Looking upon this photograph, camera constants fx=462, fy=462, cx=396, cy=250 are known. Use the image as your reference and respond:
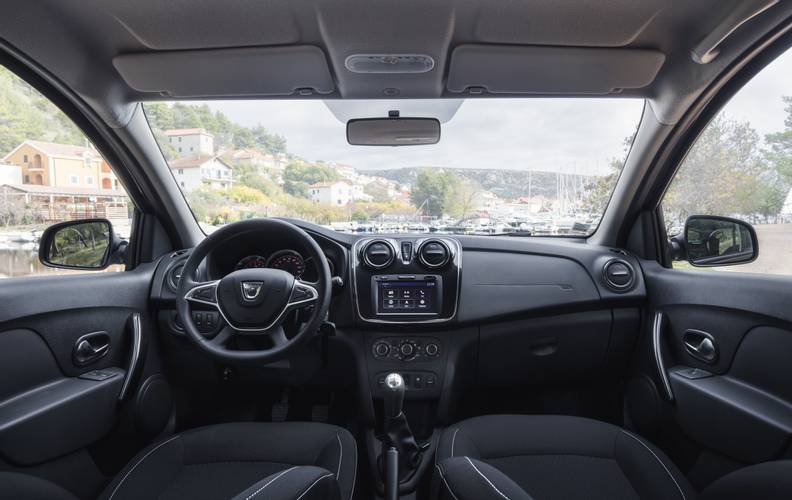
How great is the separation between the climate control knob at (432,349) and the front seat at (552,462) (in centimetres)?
52

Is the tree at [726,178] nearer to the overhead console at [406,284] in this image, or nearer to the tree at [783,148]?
the tree at [783,148]

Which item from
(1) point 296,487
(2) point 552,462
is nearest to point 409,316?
(2) point 552,462

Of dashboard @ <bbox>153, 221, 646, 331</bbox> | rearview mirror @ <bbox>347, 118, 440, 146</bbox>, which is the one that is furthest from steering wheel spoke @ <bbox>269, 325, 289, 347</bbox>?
rearview mirror @ <bbox>347, 118, 440, 146</bbox>

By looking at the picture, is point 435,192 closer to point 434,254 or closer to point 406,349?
point 434,254

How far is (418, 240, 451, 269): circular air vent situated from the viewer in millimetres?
2645

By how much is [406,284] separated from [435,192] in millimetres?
619

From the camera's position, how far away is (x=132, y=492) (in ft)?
5.62

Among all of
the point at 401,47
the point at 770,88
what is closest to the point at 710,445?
the point at 770,88

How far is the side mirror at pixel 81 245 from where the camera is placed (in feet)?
7.71

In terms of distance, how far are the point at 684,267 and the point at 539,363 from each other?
3.19ft

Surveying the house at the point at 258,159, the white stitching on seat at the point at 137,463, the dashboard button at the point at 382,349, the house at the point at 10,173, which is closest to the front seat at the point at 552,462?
the dashboard button at the point at 382,349

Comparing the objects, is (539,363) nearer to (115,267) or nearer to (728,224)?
(728,224)

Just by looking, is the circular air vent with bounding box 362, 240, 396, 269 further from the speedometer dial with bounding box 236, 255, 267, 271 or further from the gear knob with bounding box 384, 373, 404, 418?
the gear knob with bounding box 384, 373, 404, 418

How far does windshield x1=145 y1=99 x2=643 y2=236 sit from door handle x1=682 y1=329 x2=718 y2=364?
3.19 feet
